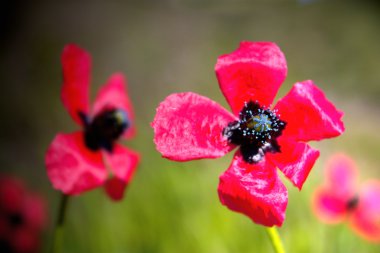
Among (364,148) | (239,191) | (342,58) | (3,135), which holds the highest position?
A: (239,191)

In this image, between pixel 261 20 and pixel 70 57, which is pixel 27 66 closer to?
pixel 261 20

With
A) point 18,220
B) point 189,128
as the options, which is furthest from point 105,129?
point 18,220

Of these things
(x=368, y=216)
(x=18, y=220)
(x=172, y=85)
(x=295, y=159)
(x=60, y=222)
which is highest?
(x=295, y=159)

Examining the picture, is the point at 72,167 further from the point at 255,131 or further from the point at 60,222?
the point at 255,131

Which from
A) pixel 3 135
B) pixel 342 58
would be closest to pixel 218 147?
pixel 342 58

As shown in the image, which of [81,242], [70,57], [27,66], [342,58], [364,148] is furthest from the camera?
[27,66]

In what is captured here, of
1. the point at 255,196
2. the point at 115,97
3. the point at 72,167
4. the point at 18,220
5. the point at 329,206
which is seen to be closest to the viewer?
the point at 255,196

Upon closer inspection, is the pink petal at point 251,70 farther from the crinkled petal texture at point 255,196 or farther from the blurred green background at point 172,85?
the blurred green background at point 172,85
